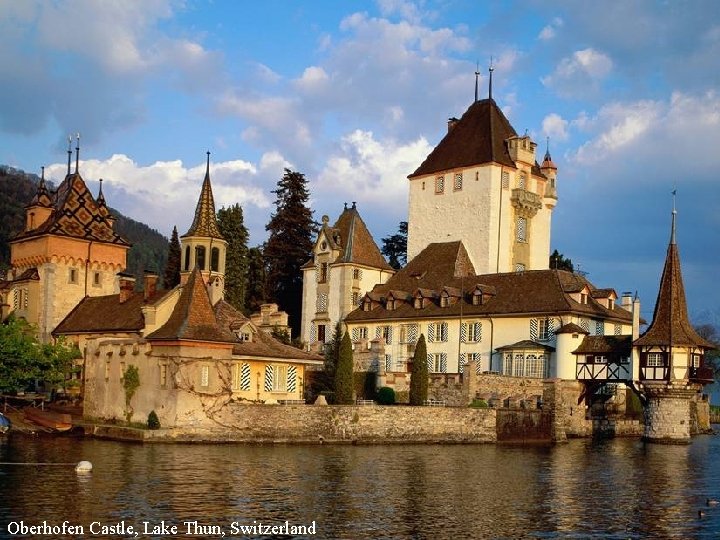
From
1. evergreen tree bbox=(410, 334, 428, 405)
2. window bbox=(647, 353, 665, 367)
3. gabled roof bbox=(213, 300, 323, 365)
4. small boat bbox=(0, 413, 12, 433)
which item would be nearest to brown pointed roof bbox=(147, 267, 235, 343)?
gabled roof bbox=(213, 300, 323, 365)

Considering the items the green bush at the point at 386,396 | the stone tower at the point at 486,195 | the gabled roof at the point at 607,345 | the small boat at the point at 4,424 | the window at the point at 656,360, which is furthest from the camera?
the stone tower at the point at 486,195

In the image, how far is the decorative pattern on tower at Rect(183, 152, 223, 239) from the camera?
60750mm

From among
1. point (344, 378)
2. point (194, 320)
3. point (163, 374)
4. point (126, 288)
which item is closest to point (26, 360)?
point (126, 288)

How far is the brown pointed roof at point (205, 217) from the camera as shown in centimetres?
6075

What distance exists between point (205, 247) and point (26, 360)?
12.6 meters

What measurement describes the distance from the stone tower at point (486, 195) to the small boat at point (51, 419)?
1544 inches

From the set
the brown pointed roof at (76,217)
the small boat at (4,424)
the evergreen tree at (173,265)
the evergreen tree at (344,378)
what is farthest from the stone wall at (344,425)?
the evergreen tree at (173,265)

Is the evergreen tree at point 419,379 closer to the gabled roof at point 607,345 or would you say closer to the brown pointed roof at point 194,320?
the gabled roof at point 607,345

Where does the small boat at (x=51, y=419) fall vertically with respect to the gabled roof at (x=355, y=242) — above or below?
below

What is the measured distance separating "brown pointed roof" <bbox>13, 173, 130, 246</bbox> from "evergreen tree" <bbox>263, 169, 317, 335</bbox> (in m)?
21.6

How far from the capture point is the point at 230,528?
25.8m

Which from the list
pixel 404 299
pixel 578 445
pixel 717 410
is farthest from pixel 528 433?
pixel 717 410

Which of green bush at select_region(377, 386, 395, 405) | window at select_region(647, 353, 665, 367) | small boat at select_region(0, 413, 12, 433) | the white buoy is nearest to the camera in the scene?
the white buoy

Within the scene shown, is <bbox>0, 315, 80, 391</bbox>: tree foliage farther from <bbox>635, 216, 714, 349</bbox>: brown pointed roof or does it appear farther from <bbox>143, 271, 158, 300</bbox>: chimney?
<bbox>635, 216, 714, 349</bbox>: brown pointed roof
